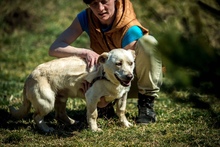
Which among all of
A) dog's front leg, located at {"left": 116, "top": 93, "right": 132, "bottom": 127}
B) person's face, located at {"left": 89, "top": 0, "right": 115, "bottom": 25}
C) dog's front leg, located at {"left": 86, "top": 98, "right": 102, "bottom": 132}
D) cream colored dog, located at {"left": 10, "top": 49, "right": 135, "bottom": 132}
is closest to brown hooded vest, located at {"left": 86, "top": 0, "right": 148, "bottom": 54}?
person's face, located at {"left": 89, "top": 0, "right": 115, "bottom": 25}

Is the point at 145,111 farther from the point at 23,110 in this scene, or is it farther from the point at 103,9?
the point at 23,110

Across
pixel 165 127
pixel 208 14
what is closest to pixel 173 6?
pixel 208 14

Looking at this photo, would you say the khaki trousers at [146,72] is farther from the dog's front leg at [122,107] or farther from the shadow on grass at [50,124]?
the shadow on grass at [50,124]

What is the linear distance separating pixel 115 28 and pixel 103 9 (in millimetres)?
245

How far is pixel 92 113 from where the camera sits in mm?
4480

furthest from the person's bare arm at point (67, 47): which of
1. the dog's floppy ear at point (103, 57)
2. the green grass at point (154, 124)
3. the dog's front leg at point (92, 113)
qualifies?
the green grass at point (154, 124)

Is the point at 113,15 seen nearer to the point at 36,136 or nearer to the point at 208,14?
the point at 36,136

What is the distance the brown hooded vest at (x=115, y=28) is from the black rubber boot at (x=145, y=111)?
645 millimetres

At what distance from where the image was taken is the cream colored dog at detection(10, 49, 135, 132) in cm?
435

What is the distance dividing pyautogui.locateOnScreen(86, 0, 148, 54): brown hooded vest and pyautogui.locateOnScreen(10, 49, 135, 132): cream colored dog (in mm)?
395

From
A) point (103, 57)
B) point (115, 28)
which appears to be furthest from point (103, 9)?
point (103, 57)

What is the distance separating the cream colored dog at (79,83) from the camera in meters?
4.35

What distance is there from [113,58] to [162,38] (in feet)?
7.47

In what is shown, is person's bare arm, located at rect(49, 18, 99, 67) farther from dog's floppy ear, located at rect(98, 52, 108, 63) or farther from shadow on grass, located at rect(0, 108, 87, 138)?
shadow on grass, located at rect(0, 108, 87, 138)
